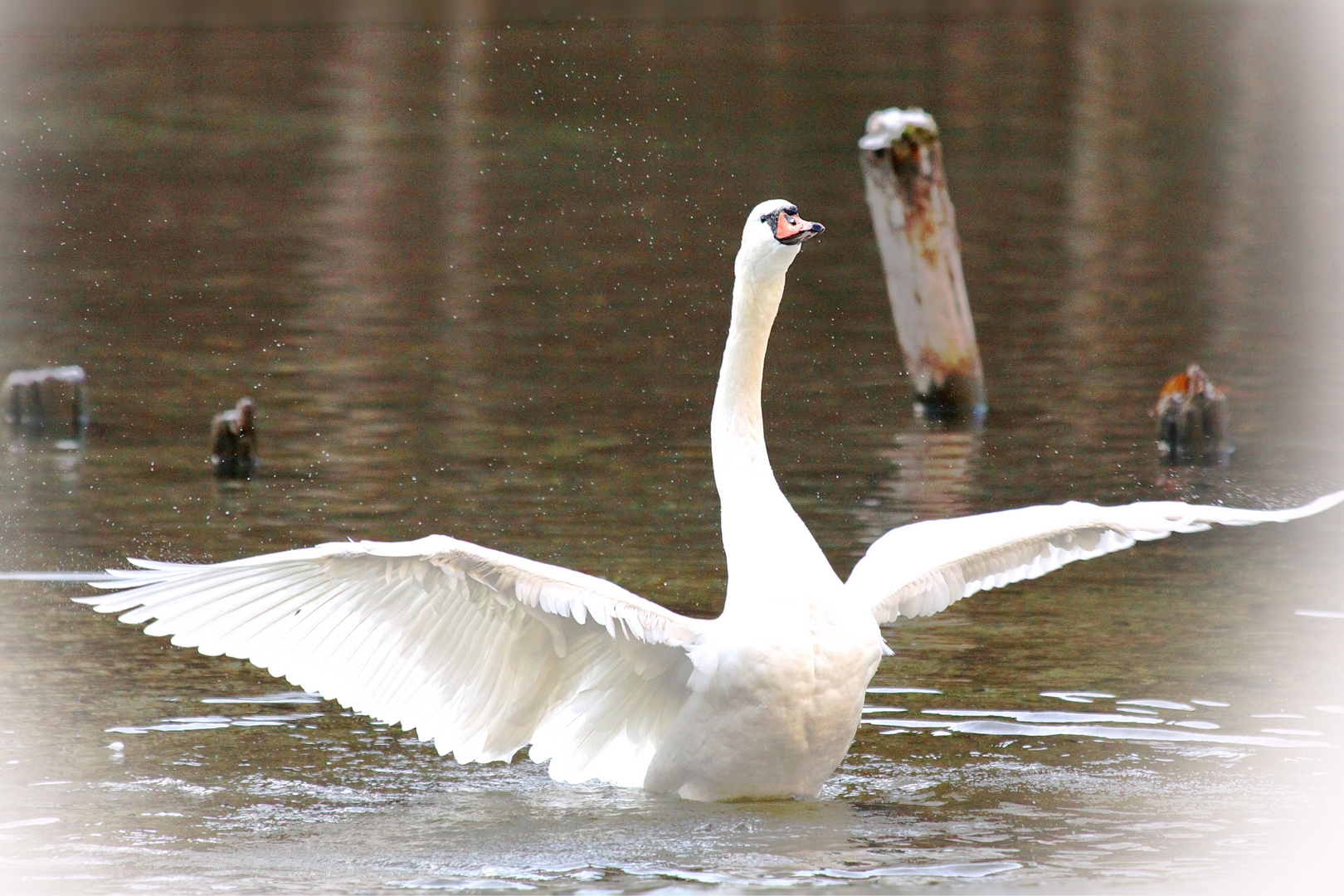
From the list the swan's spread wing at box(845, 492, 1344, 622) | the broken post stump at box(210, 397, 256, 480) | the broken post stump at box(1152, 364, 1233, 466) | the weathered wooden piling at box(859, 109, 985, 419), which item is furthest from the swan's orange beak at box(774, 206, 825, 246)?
the broken post stump at box(1152, 364, 1233, 466)

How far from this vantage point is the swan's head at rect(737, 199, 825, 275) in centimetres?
709

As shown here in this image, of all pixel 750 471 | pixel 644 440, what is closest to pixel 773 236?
pixel 750 471

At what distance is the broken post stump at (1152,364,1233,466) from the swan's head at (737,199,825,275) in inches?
285

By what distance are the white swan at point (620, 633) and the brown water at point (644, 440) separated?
0.26 m

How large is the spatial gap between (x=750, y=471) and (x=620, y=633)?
0.81 metres

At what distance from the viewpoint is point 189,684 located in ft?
28.7

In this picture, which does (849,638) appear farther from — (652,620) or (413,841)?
(413,841)

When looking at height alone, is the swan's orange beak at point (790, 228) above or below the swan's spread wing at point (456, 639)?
above

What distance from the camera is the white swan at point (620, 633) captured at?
22.3 feet

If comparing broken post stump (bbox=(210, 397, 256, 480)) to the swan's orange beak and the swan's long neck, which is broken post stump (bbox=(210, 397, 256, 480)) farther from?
the swan's orange beak

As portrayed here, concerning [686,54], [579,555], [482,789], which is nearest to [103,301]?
[579,555]

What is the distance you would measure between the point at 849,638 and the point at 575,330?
12061mm

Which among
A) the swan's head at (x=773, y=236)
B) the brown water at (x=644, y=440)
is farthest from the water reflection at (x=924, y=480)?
the swan's head at (x=773, y=236)

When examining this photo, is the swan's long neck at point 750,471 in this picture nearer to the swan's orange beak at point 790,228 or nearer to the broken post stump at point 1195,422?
the swan's orange beak at point 790,228
